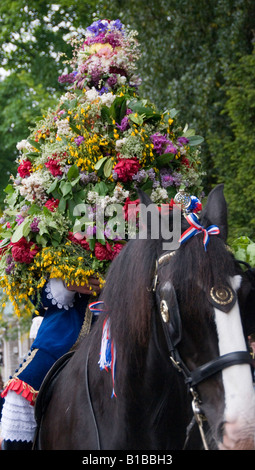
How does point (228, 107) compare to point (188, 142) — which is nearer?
point (188, 142)

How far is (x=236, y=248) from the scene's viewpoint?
13.2ft

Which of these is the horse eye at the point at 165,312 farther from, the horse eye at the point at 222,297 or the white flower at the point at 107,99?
the white flower at the point at 107,99

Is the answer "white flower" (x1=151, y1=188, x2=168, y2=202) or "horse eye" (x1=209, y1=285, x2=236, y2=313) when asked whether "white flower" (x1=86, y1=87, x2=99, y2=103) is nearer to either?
"white flower" (x1=151, y1=188, x2=168, y2=202)

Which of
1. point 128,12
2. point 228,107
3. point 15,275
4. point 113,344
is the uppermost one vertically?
point 128,12

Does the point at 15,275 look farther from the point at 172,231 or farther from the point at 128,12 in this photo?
the point at 128,12

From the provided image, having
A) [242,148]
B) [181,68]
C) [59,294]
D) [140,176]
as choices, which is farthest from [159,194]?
[181,68]

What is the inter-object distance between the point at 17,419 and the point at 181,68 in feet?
37.9

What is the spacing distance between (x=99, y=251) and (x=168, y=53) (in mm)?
10914

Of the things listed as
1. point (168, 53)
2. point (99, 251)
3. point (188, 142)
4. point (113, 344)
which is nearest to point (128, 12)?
point (168, 53)

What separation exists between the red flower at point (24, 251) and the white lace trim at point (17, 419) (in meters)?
0.85

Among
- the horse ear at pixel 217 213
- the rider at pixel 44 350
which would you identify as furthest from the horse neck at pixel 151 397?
the rider at pixel 44 350

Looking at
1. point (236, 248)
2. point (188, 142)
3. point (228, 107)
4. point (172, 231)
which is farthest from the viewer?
point (228, 107)

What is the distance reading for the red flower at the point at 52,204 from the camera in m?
4.14

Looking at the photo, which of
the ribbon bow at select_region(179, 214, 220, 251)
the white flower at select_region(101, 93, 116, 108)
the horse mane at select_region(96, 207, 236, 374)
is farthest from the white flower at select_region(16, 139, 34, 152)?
the ribbon bow at select_region(179, 214, 220, 251)
